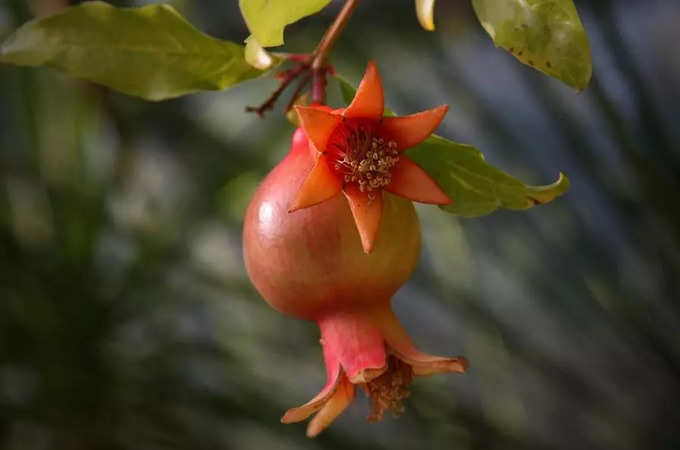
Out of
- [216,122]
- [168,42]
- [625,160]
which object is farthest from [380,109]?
[216,122]

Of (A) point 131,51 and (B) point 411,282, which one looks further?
(B) point 411,282

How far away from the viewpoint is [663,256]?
1.30 m

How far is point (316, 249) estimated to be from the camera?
1.10ft

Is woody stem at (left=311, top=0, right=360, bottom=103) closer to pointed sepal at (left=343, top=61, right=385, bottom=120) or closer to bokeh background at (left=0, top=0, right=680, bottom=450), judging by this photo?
pointed sepal at (left=343, top=61, right=385, bottom=120)

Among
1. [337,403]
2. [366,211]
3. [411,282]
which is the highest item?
[366,211]

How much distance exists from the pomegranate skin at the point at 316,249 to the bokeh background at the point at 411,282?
2.84 feet

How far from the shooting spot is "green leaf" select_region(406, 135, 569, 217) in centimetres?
37

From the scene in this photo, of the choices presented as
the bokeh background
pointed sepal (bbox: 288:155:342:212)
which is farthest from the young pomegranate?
the bokeh background

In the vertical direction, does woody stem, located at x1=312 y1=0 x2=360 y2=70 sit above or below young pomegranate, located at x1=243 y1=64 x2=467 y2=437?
above

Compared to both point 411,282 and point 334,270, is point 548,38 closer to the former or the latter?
point 334,270

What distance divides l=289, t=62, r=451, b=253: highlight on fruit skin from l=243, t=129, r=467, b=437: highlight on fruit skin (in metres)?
0.01

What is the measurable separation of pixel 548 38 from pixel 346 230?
0.35 feet

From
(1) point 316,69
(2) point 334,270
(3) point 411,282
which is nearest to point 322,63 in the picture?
(1) point 316,69

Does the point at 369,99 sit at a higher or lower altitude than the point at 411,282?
higher
